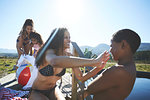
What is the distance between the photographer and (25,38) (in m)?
4.66

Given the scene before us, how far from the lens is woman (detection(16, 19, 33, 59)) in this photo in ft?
14.5

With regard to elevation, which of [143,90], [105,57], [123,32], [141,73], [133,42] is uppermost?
[123,32]

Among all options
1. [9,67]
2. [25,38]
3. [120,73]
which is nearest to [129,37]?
[120,73]

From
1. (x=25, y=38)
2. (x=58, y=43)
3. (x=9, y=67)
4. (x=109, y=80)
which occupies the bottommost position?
(x=9, y=67)

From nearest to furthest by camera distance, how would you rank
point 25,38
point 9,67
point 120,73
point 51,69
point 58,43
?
1. point 120,73
2. point 58,43
3. point 51,69
4. point 25,38
5. point 9,67

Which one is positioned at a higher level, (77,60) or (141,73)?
(77,60)

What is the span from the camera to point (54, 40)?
1841 mm

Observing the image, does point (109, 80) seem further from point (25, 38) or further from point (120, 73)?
point (25, 38)

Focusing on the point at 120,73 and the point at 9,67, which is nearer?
the point at 120,73

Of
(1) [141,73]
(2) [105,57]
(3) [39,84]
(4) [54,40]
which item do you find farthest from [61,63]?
(1) [141,73]

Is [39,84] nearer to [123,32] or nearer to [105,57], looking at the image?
[105,57]

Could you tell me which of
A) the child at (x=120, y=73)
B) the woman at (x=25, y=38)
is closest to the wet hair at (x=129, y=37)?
the child at (x=120, y=73)

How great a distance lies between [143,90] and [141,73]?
64.2 inches

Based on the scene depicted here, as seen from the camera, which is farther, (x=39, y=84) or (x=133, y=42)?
(x=39, y=84)
